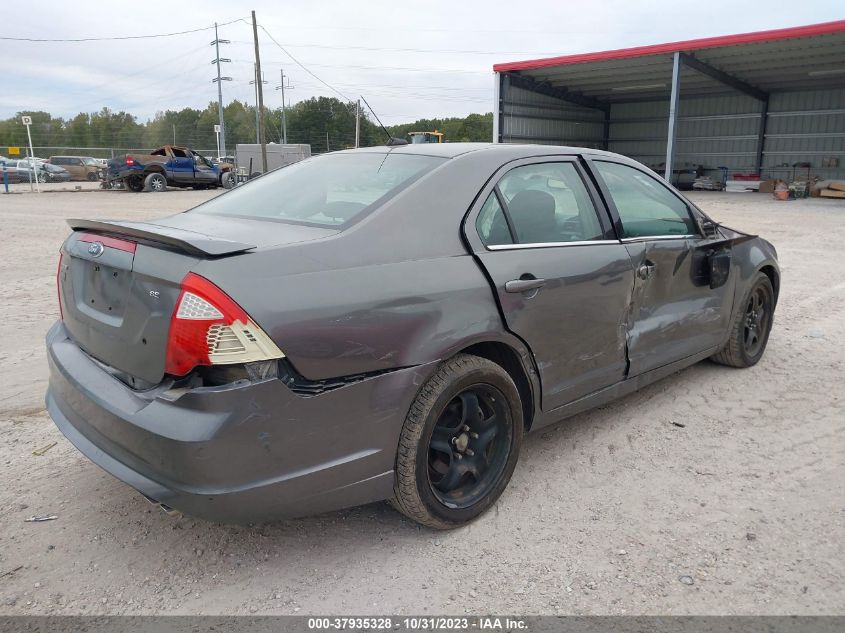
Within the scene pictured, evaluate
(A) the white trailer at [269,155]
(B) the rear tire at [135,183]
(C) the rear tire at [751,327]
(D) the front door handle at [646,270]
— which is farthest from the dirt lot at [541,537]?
(A) the white trailer at [269,155]

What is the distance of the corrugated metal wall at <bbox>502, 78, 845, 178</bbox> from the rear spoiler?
2754cm

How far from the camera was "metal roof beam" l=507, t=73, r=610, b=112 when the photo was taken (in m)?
29.3

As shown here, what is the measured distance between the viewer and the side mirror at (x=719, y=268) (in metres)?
4.13

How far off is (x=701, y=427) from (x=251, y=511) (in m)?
2.74

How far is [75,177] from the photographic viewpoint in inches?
1435

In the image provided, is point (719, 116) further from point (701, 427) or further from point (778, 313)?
point (701, 427)

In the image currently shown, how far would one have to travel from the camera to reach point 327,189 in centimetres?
312

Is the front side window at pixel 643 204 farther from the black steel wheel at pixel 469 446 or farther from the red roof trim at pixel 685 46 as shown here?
the red roof trim at pixel 685 46

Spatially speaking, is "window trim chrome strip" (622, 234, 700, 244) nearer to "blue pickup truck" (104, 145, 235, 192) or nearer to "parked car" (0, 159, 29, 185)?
"blue pickup truck" (104, 145, 235, 192)

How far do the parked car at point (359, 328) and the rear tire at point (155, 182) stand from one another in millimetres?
24831

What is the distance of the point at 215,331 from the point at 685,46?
25.9 metres

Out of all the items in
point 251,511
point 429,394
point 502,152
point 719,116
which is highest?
point 719,116

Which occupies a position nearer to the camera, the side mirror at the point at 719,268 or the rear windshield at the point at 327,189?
the rear windshield at the point at 327,189

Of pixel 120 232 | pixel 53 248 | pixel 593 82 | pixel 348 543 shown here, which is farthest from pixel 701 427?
pixel 593 82
